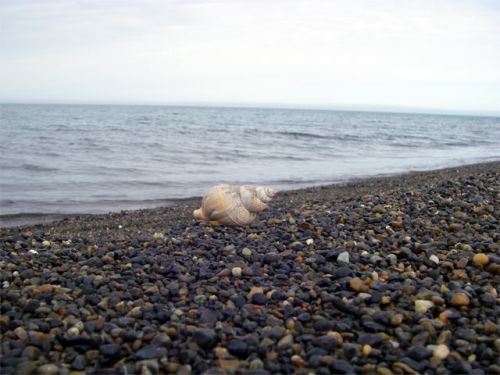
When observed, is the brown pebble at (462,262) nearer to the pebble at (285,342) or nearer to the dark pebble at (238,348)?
the pebble at (285,342)

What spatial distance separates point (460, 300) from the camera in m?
3.32

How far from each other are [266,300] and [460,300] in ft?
4.54

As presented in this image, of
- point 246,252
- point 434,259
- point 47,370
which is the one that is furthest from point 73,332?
point 434,259

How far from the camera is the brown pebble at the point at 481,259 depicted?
3.98 m

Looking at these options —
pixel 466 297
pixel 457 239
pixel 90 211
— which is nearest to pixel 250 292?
pixel 466 297

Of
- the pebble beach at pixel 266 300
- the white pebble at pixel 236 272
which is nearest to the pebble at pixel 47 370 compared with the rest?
the pebble beach at pixel 266 300

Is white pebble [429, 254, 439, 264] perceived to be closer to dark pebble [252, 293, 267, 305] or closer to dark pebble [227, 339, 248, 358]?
dark pebble [252, 293, 267, 305]

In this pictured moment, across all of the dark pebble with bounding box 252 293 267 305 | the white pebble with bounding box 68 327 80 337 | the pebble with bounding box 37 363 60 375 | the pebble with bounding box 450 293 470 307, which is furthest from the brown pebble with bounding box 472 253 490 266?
the pebble with bounding box 37 363 60 375

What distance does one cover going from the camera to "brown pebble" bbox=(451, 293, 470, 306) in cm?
331

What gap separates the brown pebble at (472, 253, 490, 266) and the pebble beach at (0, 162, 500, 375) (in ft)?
0.08

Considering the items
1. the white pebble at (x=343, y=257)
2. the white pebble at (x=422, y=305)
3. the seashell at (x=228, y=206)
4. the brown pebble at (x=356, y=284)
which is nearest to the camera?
the white pebble at (x=422, y=305)

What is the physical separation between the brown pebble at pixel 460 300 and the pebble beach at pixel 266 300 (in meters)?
0.02

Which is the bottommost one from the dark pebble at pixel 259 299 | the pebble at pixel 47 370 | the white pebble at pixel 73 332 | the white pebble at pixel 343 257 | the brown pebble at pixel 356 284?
the pebble at pixel 47 370

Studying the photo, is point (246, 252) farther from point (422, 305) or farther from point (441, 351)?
point (441, 351)
